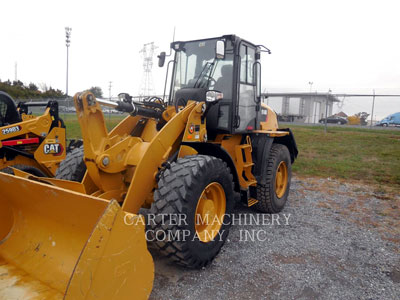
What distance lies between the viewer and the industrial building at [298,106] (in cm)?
2161

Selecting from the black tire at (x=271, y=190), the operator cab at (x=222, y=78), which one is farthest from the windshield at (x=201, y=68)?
the black tire at (x=271, y=190)

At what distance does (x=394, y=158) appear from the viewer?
11.0 metres

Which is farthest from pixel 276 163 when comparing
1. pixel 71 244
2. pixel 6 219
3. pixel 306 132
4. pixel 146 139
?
pixel 306 132

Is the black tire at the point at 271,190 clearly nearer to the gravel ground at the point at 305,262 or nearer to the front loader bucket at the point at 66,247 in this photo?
the gravel ground at the point at 305,262

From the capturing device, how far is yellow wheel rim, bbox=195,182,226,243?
3.51 meters

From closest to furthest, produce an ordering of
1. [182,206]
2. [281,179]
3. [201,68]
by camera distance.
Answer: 1. [182,206]
2. [201,68]
3. [281,179]

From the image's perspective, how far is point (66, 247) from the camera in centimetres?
284

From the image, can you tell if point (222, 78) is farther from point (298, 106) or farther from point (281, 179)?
point (298, 106)

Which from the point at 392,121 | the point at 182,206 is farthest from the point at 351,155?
the point at 392,121

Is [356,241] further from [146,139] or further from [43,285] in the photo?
[43,285]

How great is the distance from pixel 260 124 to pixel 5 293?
4.40 m

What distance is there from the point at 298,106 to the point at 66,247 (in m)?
21.9

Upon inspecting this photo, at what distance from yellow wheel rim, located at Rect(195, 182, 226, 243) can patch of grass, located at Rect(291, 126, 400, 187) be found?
18.3 ft

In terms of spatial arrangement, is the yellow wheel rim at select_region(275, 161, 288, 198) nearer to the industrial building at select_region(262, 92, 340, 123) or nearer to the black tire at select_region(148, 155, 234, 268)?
the black tire at select_region(148, 155, 234, 268)
